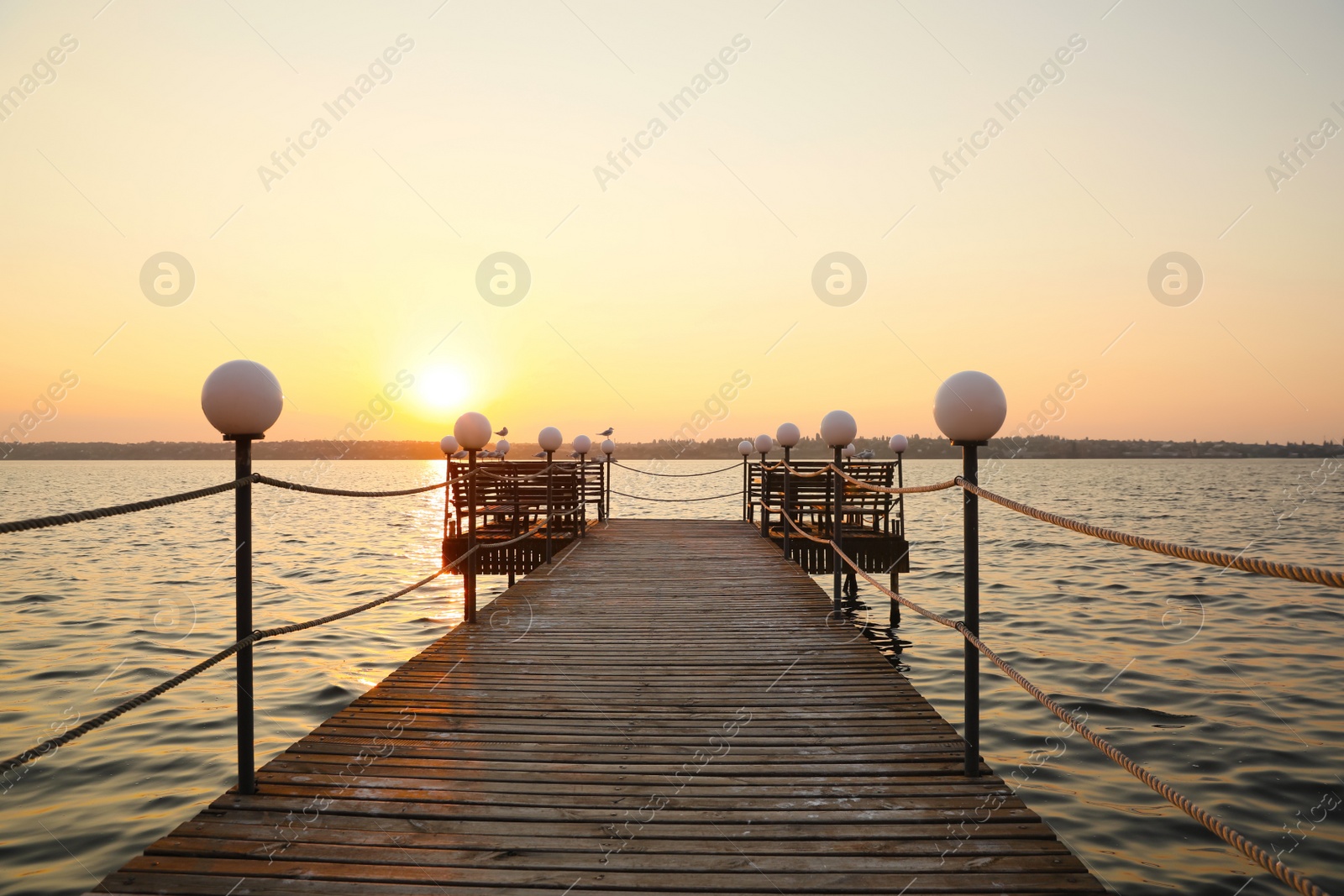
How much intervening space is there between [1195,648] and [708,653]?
29.3 ft

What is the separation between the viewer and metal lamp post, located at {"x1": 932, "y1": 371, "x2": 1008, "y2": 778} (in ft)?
10.6

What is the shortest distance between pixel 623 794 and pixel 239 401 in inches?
90.5

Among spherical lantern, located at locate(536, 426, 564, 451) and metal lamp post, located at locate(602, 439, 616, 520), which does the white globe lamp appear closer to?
spherical lantern, located at locate(536, 426, 564, 451)

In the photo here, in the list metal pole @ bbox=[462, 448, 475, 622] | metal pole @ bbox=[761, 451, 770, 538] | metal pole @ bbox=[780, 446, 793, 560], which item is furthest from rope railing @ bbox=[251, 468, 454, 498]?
metal pole @ bbox=[761, 451, 770, 538]

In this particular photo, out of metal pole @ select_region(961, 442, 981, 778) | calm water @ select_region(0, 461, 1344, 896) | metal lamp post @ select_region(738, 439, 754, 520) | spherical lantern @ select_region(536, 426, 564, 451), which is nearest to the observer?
metal pole @ select_region(961, 442, 981, 778)

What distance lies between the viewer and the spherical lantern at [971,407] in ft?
10.8

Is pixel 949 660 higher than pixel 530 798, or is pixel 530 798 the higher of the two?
pixel 530 798

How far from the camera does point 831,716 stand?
12.7ft

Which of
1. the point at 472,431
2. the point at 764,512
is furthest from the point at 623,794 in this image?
the point at 764,512

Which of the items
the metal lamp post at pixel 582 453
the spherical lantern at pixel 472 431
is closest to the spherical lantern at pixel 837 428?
the spherical lantern at pixel 472 431

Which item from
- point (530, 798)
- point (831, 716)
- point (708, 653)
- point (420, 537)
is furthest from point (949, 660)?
point (420, 537)

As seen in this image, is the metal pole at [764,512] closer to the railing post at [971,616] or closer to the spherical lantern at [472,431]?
the spherical lantern at [472,431]

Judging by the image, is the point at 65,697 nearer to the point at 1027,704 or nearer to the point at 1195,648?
the point at 1027,704

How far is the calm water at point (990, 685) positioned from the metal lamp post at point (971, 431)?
8.26ft
